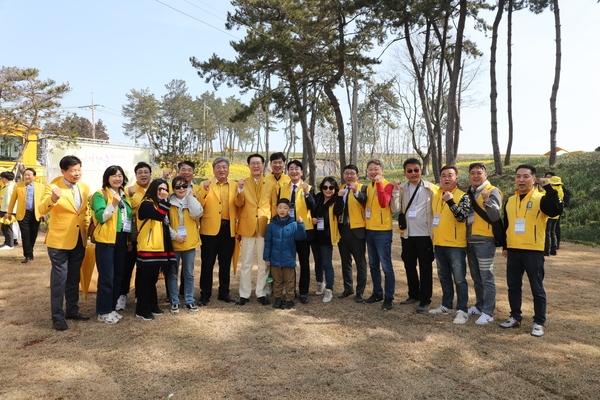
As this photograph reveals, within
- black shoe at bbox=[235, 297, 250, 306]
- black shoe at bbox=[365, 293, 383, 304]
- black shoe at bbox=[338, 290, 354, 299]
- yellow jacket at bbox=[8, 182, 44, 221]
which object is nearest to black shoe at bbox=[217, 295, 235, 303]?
black shoe at bbox=[235, 297, 250, 306]

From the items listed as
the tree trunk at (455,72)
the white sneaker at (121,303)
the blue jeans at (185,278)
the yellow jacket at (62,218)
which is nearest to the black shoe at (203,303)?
the blue jeans at (185,278)

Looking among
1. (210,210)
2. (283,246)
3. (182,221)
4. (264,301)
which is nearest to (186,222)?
(182,221)

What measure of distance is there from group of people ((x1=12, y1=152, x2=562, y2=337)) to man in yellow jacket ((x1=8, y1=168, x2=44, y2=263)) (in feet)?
13.6

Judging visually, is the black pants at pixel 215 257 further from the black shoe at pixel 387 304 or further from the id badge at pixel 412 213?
the id badge at pixel 412 213

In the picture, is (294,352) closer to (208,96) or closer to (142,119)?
(142,119)

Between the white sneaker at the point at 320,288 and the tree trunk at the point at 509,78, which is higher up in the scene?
the tree trunk at the point at 509,78

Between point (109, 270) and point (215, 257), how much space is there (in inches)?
50.5

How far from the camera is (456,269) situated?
4410mm

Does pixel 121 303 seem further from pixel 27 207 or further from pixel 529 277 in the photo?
pixel 529 277

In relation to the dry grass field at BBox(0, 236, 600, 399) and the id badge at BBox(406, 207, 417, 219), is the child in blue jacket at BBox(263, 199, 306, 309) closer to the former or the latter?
the dry grass field at BBox(0, 236, 600, 399)

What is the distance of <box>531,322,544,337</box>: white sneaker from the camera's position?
3912 mm

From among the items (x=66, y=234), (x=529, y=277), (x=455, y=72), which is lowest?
(x=529, y=277)

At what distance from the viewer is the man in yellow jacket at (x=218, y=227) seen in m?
4.95

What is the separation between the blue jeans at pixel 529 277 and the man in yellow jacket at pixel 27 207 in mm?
8073
